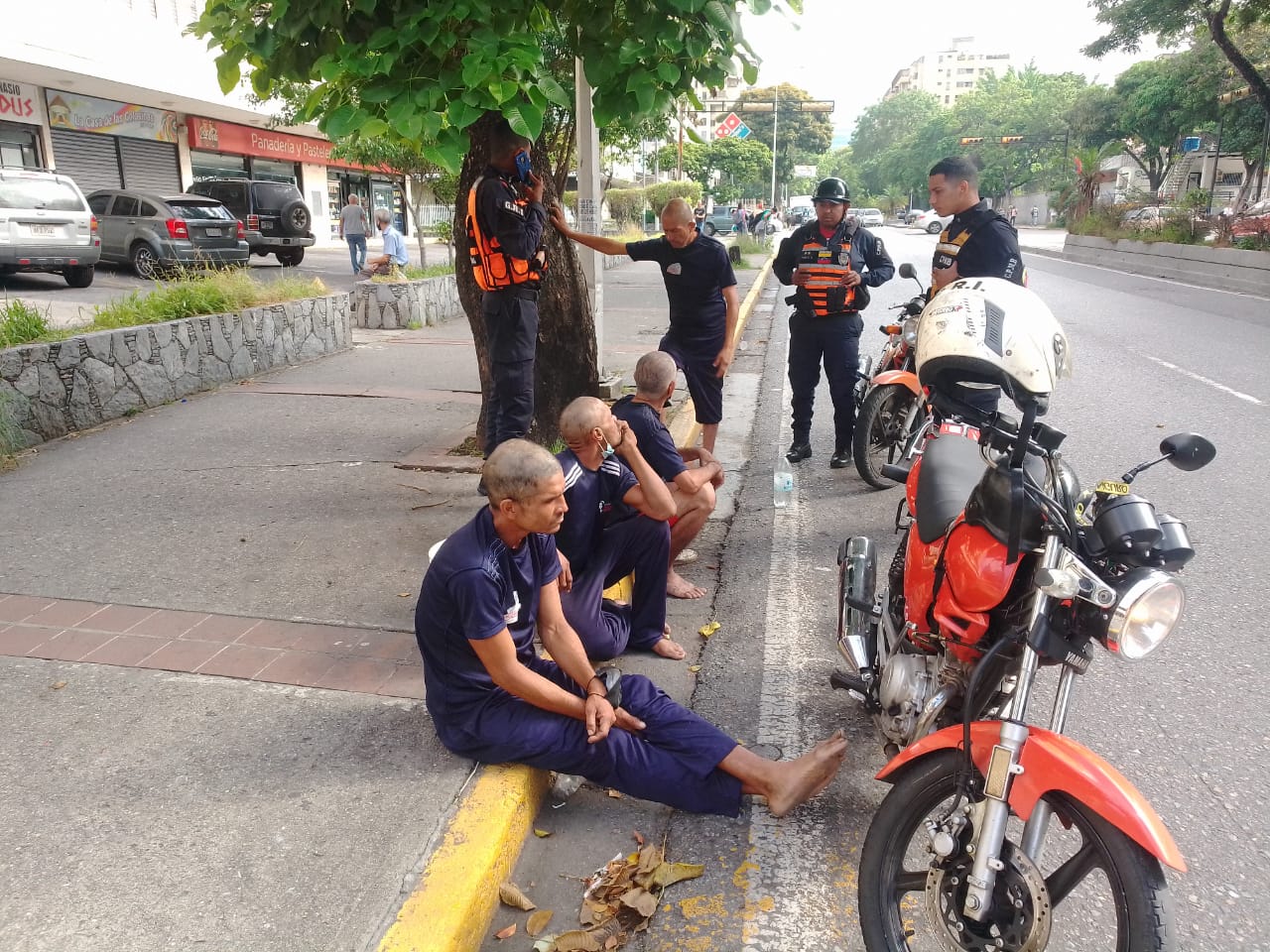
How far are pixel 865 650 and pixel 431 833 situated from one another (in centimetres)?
148

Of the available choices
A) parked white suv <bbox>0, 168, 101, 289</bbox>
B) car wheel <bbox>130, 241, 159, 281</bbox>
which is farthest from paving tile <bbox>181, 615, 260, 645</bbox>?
car wheel <bbox>130, 241, 159, 281</bbox>

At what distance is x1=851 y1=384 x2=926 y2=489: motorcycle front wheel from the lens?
19.3 ft

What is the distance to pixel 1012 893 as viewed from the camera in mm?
2041

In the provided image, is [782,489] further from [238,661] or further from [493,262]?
[238,661]

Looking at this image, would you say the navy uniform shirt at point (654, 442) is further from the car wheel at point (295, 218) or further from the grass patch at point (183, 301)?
the car wheel at point (295, 218)

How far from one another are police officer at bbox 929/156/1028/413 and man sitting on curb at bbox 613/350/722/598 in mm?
1915

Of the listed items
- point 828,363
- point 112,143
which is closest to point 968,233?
point 828,363

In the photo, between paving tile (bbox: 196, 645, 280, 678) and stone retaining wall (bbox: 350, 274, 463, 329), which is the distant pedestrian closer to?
stone retaining wall (bbox: 350, 274, 463, 329)

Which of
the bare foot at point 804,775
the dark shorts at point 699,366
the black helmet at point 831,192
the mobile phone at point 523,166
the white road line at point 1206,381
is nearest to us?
the bare foot at point 804,775

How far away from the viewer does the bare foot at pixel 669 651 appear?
3.90 metres

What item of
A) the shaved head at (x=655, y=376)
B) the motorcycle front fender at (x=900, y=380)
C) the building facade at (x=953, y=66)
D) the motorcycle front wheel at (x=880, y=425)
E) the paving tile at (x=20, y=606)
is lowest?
the paving tile at (x=20, y=606)

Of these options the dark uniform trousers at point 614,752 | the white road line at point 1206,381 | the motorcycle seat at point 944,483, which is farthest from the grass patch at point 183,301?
the white road line at point 1206,381

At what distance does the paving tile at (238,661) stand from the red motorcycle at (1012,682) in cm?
226

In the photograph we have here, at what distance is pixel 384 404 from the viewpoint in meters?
8.17
